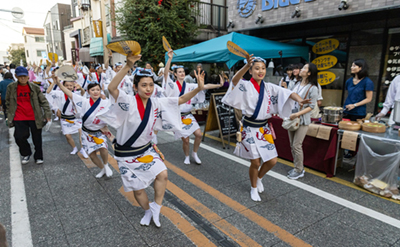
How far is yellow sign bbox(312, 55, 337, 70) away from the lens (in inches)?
302

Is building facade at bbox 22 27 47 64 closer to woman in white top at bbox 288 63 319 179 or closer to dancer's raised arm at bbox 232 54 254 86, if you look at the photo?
dancer's raised arm at bbox 232 54 254 86

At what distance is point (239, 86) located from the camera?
3.30m

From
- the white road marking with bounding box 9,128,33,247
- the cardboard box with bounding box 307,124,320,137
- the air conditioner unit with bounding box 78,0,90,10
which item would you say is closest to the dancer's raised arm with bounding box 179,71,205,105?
the white road marking with bounding box 9,128,33,247

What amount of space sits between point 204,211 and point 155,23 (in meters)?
9.79

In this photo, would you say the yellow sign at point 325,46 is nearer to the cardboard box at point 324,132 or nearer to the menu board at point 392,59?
the menu board at point 392,59

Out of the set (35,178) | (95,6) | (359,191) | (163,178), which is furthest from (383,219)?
(95,6)

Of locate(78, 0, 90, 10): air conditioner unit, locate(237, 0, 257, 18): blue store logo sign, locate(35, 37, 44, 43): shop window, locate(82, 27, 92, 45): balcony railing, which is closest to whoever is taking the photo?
locate(237, 0, 257, 18): blue store logo sign

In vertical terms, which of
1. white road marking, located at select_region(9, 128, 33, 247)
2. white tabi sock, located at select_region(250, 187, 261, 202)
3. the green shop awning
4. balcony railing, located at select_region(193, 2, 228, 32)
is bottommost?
white road marking, located at select_region(9, 128, 33, 247)

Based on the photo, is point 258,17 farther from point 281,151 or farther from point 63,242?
point 63,242

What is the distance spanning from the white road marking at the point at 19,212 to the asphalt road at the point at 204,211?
2cm

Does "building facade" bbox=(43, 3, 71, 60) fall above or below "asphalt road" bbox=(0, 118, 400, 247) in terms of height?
above

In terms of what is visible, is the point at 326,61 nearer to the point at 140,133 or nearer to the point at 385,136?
the point at 385,136

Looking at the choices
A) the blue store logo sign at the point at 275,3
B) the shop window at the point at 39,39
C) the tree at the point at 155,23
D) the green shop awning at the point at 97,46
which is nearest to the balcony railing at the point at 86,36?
the green shop awning at the point at 97,46

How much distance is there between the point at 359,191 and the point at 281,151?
162 centimetres
